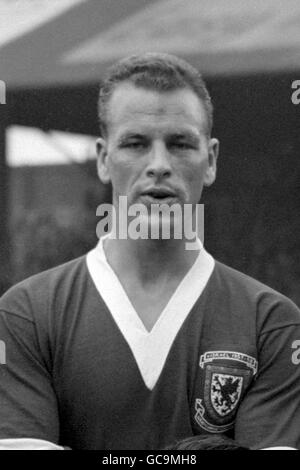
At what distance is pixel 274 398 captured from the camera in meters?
1.58

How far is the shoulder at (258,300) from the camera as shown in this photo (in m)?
1.62

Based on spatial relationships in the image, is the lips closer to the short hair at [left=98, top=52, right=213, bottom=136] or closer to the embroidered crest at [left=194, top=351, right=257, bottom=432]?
the short hair at [left=98, top=52, right=213, bottom=136]

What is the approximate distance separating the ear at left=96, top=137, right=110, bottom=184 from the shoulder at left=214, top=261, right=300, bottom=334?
308mm

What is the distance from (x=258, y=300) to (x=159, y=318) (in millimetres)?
207

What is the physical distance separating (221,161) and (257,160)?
0.09 metres

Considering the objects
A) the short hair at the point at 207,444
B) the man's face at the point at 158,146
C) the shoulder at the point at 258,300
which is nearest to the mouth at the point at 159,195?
the man's face at the point at 158,146

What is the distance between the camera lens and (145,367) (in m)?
1.60

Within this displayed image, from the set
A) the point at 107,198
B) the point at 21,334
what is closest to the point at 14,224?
the point at 107,198

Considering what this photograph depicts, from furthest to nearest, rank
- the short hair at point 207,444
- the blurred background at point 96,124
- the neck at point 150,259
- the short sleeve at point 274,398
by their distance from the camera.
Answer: the blurred background at point 96,124
the neck at point 150,259
the short sleeve at point 274,398
the short hair at point 207,444

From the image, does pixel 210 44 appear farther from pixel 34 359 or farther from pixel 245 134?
pixel 34 359

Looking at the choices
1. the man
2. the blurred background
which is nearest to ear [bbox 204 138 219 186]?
the man

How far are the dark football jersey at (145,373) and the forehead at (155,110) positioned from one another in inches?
14.5

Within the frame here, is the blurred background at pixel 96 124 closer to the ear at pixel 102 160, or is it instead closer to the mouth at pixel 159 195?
the ear at pixel 102 160

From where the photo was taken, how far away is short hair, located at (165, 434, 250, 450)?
1.38m
